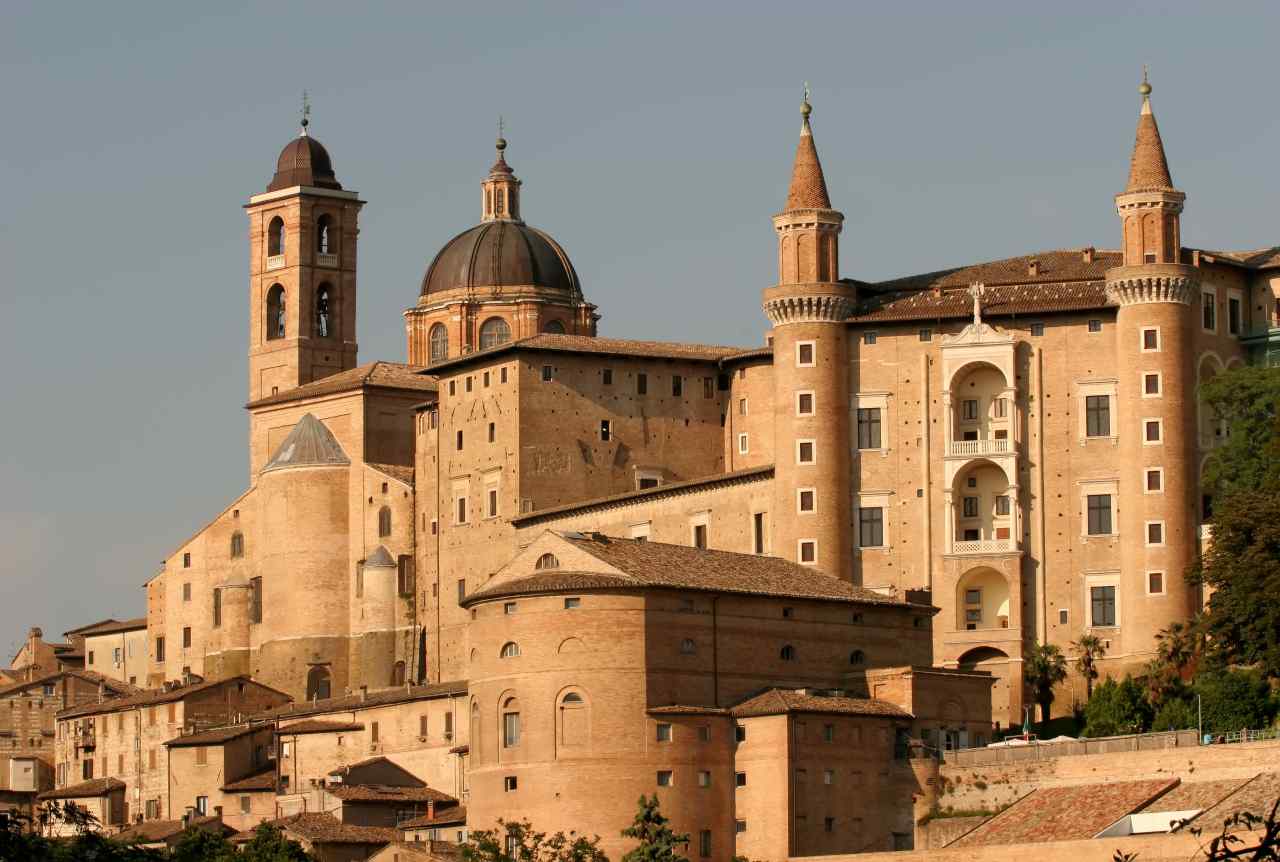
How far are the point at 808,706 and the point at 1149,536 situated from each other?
41.9 ft

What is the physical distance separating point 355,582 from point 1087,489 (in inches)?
943

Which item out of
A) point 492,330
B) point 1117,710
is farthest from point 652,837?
point 492,330

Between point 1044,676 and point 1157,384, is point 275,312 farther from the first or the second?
point 1044,676

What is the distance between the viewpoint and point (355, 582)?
8644cm

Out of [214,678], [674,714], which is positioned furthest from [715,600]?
[214,678]

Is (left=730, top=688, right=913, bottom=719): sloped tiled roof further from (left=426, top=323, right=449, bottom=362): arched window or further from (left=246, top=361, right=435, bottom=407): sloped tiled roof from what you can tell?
(left=426, top=323, right=449, bottom=362): arched window

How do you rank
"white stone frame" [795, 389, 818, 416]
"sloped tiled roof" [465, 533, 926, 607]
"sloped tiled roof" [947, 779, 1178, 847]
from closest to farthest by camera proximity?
1. "sloped tiled roof" [947, 779, 1178, 847]
2. "sloped tiled roof" [465, 533, 926, 607]
3. "white stone frame" [795, 389, 818, 416]

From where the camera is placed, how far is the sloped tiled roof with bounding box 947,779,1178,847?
5519 centimetres

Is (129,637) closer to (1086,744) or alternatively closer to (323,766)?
(323,766)

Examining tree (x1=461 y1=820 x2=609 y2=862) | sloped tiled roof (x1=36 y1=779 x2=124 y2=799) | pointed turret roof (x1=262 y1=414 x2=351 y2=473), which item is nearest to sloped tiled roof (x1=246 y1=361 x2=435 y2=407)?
pointed turret roof (x1=262 y1=414 x2=351 y2=473)

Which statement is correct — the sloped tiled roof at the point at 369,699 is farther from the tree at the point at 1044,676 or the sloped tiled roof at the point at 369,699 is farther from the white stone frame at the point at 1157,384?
the white stone frame at the point at 1157,384

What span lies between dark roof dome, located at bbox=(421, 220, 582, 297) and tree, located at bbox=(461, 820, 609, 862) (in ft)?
129

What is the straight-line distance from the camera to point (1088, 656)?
70.4 m

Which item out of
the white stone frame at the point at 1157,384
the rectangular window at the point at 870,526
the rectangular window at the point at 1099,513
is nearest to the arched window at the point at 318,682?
the rectangular window at the point at 870,526
